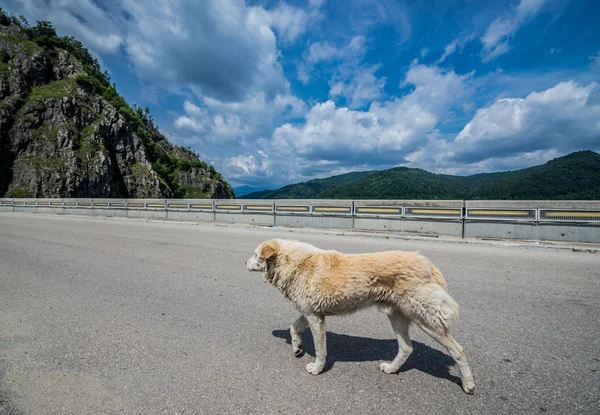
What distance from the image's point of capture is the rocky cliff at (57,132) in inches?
2287

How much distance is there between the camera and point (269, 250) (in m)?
3.31

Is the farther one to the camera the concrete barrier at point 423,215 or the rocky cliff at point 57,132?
the rocky cliff at point 57,132

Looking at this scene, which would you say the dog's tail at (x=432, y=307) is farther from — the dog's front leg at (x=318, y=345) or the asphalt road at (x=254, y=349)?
→ the dog's front leg at (x=318, y=345)

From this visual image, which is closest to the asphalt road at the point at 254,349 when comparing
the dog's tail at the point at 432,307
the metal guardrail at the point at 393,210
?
the dog's tail at the point at 432,307

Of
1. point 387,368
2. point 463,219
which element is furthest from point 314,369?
point 463,219

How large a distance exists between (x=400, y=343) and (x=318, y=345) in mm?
822

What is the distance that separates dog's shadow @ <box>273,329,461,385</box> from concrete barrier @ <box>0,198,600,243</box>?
9407mm

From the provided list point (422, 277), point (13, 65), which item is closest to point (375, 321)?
point (422, 277)

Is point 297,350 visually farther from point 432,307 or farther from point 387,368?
point 432,307

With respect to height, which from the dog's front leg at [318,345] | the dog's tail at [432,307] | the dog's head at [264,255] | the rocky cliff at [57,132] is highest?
the rocky cliff at [57,132]

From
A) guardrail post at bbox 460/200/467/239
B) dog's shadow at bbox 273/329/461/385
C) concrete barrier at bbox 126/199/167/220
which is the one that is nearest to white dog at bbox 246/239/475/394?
dog's shadow at bbox 273/329/461/385

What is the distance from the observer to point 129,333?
11.6 feet

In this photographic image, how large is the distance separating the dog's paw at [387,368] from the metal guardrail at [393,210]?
32.9ft

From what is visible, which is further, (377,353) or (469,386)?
(377,353)
